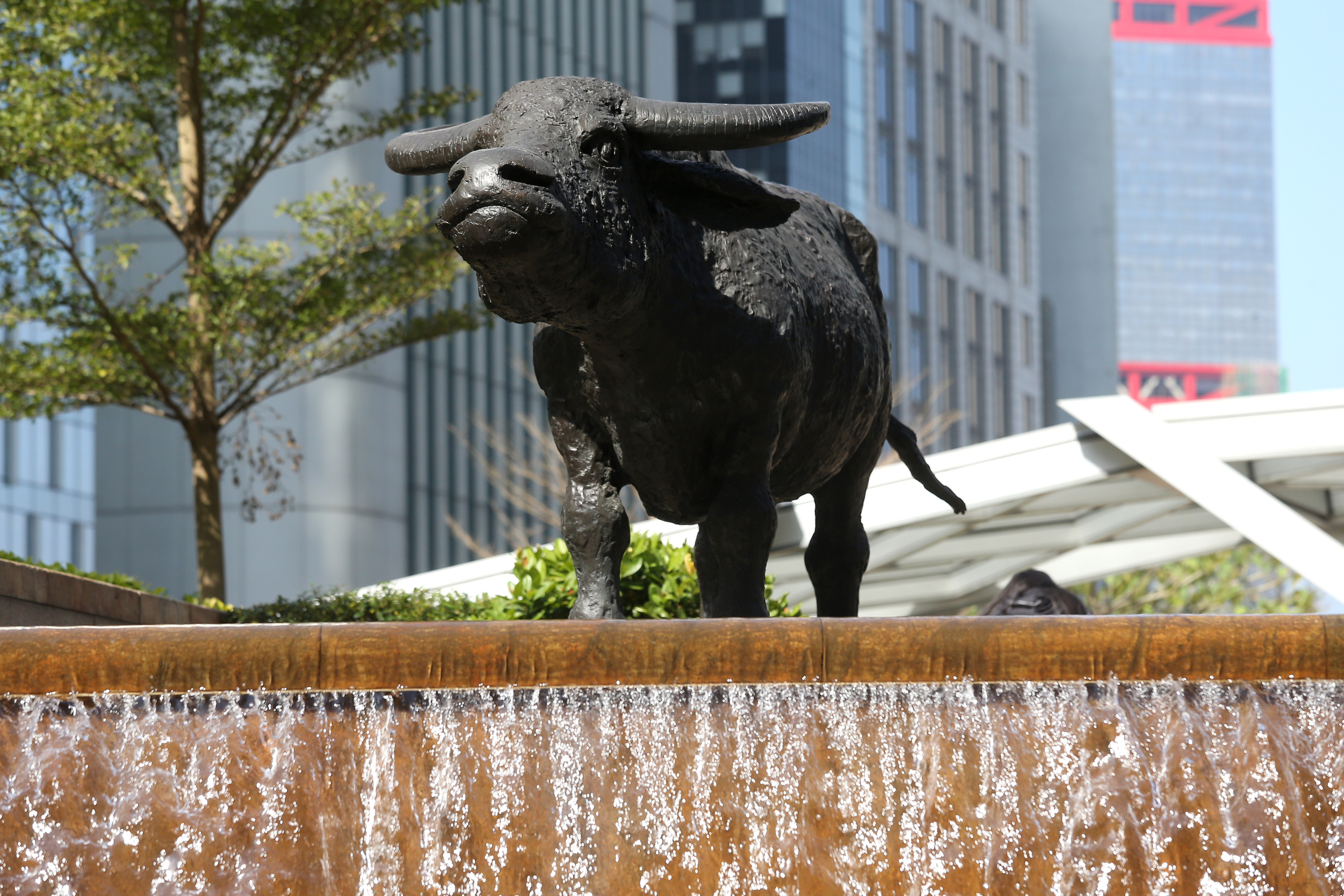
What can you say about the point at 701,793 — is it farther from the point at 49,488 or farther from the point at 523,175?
the point at 49,488

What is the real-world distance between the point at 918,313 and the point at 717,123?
170 feet

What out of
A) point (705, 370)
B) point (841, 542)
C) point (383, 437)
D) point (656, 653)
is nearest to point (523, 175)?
point (705, 370)

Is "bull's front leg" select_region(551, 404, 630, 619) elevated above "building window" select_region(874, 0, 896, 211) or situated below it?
below

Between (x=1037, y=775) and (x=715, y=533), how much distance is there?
3.17 ft

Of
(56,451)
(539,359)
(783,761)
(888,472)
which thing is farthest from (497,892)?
(56,451)

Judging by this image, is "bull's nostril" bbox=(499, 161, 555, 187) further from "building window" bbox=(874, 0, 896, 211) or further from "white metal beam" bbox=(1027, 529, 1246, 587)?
"building window" bbox=(874, 0, 896, 211)

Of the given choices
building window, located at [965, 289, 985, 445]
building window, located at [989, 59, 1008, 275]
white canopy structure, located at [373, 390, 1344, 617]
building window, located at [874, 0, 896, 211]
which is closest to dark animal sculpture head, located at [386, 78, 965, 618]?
white canopy structure, located at [373, 390, 1344, 617]

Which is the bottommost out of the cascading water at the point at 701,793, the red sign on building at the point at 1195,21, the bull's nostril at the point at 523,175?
the cascading water at the point at 701,793

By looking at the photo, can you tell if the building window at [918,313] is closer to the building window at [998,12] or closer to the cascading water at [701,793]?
the building window at [998,12]

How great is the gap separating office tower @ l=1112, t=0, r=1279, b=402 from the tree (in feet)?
551

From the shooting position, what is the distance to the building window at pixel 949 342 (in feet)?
178

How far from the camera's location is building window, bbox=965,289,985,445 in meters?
57.2

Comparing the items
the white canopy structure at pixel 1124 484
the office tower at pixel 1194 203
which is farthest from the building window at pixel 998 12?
the office tower at pixel 1194 203

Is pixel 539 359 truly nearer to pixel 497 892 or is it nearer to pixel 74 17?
pixel 497 892
